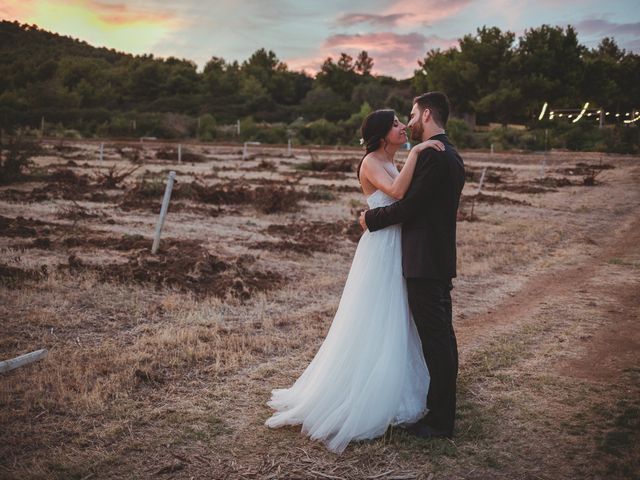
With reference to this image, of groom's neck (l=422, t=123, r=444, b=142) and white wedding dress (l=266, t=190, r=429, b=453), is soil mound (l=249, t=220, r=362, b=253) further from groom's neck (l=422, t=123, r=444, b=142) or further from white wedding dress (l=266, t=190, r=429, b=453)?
groom's neck (l=422, t=123, r=444, b=142)

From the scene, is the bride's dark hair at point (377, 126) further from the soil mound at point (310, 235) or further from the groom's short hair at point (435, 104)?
the soil mound at point (310, 235)

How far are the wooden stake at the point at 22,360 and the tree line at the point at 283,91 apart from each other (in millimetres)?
43771

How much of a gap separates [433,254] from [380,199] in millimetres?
573

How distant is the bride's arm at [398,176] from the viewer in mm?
3717

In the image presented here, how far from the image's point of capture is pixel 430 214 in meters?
3.82

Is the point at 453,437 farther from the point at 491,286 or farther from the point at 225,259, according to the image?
the point at 225,259

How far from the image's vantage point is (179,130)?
5347 cm

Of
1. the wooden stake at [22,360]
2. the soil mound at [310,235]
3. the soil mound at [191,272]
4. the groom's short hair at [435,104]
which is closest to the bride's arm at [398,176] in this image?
Result: the groom's short hair at [435,104]

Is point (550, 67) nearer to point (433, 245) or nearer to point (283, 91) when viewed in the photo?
point (283, 91)

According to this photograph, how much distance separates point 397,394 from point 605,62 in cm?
6375

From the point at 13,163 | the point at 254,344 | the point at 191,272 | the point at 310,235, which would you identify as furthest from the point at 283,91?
the point at 254,344

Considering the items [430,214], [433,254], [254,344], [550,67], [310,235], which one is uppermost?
[550,67]

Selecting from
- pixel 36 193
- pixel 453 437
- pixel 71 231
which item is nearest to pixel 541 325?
pixel 453 437

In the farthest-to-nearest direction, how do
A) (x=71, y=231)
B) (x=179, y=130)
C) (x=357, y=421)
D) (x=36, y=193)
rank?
(x=179, y=130) < (x=36, y=193) < (x=71, y=231) < (x=357, y=421)
